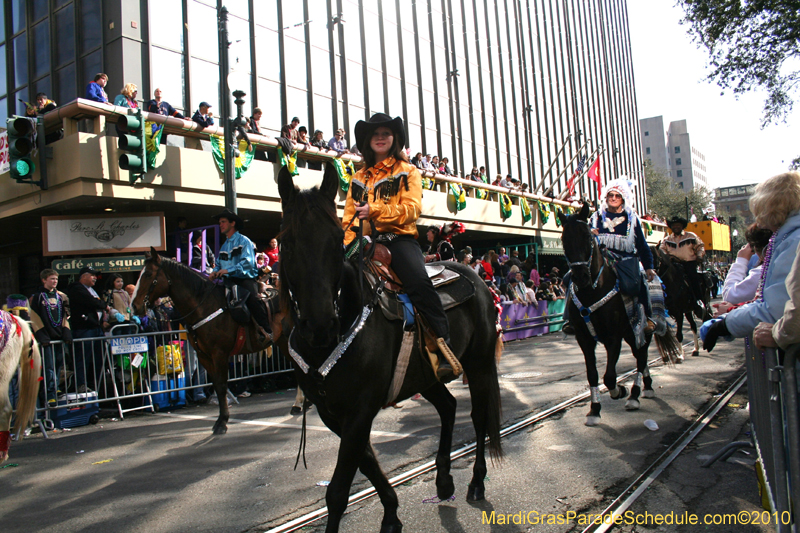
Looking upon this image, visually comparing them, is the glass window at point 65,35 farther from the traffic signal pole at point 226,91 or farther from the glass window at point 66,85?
the traffic signal pole at point 226,91

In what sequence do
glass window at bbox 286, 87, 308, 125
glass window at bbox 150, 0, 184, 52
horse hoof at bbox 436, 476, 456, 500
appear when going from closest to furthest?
horse hoof at bbox 436, 476, 456, 500
glass window at bbox 150, 0, 184, 52
glass window at bbox 286, 87, 308, 125

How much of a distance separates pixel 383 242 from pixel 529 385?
19.2 feet

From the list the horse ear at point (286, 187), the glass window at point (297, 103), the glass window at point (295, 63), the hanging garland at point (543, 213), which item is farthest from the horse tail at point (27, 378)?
the hanging garland at point (543, 213)

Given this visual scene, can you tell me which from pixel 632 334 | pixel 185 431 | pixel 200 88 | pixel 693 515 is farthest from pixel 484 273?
pixel 693 515

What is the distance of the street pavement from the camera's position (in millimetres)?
4016

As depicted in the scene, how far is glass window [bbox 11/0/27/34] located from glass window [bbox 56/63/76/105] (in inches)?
122

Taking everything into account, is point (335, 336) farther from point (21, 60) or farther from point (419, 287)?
point (21, 60)

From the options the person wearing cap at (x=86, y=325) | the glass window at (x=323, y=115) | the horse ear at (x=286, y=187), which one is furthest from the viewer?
the glass window at (x=323, y=115)

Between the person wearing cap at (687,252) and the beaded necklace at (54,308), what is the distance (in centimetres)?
1149

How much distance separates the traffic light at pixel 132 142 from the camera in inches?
432

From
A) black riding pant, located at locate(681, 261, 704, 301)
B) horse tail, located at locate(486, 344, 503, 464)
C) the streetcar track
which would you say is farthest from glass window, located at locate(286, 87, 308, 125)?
horse tail, located at locate(486, 344, 503, 464)

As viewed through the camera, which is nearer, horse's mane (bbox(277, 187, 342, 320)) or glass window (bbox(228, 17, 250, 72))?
horse's mane (bbox(277, 187, 342, 320))

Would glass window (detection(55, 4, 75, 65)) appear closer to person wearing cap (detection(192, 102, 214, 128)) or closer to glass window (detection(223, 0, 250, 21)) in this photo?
glass window (detection(223, 0, 250, 21))

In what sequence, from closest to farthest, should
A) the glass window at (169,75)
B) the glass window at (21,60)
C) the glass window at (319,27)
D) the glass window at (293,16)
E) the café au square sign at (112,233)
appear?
the café au square sign at (112,233)
the glass window at (169,75)
the glass window at (21,60)
the glass window at (293,16)
the glass window at (319,27)
